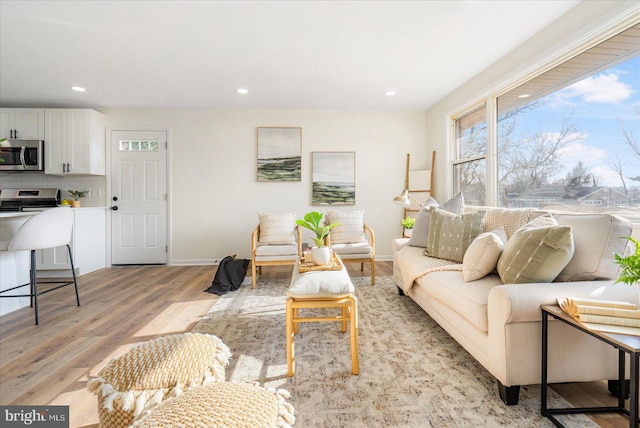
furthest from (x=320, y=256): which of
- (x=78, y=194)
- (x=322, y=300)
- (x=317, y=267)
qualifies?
(x=78, y=194)

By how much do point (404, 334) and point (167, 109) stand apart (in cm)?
481

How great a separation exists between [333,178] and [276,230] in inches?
60.1

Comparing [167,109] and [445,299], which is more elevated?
[167,109]

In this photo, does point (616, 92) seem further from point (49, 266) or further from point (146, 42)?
point (49, 266)

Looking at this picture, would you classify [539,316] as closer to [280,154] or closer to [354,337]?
[354,337]

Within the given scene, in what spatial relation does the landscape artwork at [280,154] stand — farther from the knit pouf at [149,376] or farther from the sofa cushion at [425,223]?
the knit pouf at [149,376]

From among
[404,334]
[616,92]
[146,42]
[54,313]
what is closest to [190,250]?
[54,313]

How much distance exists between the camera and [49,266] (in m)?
3.89

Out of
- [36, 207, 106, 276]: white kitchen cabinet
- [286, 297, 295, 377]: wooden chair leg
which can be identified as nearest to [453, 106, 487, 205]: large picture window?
[286, 297, 295, 377]: wooden chair leg

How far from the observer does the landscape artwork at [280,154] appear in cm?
479

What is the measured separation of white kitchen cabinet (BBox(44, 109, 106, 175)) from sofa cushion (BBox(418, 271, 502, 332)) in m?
5.03

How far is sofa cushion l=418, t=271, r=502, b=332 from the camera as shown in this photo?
1582 mm

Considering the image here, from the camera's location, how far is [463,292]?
5.78ft

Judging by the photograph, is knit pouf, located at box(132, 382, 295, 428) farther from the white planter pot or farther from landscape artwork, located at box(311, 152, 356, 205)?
landscape artwork, located at box(311, 152, 356, 205)
